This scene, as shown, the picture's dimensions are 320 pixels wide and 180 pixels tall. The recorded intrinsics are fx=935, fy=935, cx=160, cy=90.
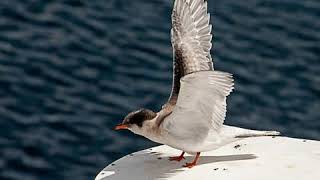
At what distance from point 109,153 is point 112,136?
0.77m

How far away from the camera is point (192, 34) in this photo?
636 inches

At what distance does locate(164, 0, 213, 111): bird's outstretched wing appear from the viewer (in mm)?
15547

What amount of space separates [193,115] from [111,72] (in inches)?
539

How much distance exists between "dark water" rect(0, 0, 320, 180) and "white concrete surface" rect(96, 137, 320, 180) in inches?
362

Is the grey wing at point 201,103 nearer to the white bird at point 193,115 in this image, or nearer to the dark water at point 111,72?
A: the white bird at point 193,115

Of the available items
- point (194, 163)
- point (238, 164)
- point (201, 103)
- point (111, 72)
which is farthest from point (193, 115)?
point (111, 72)

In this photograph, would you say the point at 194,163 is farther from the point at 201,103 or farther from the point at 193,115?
the point at 201,103

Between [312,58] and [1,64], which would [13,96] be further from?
[312,58]

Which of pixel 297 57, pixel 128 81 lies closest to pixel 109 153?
pixel 128 81

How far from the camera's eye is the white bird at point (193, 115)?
42.0 feet

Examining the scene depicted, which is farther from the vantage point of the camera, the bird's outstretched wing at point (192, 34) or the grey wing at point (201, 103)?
the bird's outstretched wing at point (192, 34)

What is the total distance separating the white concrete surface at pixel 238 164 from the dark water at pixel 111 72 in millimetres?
9182

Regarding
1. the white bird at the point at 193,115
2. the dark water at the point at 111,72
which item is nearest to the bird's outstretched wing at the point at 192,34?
the white bird at the point at 193,115

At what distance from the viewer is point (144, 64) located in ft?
89.5
